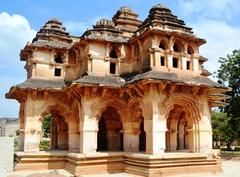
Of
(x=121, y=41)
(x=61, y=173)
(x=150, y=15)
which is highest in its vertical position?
(x=150, y=15)

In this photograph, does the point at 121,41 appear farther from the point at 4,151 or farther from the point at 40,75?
the point at 4,151

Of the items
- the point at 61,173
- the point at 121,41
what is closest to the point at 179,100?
the point at 121,41

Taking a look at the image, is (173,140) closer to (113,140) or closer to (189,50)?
(113,140)

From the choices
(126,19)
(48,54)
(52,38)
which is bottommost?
(48,54)

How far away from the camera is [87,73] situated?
56.6ft

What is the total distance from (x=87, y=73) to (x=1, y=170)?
12.7 metres

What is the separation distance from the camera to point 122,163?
16391 millimetres

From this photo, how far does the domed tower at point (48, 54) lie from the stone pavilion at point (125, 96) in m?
0.06

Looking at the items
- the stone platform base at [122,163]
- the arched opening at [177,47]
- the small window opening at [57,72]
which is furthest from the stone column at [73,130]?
the arched opening at [177,47]

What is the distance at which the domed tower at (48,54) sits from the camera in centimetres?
Answer: 1931

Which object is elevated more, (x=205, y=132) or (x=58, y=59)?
(x=58, y=59)

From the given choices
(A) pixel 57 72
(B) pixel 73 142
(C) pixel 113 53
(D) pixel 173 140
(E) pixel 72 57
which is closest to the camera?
(D) pixel 173 140

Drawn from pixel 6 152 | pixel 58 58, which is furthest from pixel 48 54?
pixel 6 152

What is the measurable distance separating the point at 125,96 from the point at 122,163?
3.47m
